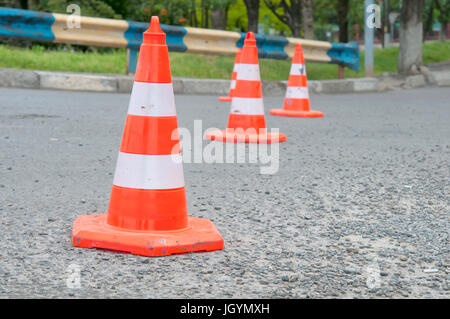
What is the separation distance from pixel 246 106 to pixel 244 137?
0.31 m

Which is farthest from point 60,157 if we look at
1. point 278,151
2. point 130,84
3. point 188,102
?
point 130,84

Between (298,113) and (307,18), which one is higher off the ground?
(307,18)

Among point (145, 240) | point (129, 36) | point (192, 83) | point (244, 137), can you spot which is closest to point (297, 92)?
point (244, 137)

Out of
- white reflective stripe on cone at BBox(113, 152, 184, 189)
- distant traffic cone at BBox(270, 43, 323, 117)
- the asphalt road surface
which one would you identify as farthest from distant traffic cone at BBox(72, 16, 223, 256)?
distant traffic cone at BBox(270, 43, 323, 117)

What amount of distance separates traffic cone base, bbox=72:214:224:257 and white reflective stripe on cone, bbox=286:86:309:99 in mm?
5909

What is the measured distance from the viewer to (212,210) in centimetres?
389

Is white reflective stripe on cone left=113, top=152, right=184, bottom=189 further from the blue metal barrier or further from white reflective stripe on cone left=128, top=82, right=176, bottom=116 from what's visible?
the blue metal barrier

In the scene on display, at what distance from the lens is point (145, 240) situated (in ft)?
10.0

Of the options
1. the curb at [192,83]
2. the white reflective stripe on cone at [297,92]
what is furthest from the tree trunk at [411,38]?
the white reflective stripe on cone at [297,92]

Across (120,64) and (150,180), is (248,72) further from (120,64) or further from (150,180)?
(120,64)

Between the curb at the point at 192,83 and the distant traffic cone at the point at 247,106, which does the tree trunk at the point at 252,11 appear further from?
the distant traffic cone at the point at 247,106

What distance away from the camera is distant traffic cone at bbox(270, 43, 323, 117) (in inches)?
→ 349

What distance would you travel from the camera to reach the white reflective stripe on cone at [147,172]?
3.29 m
